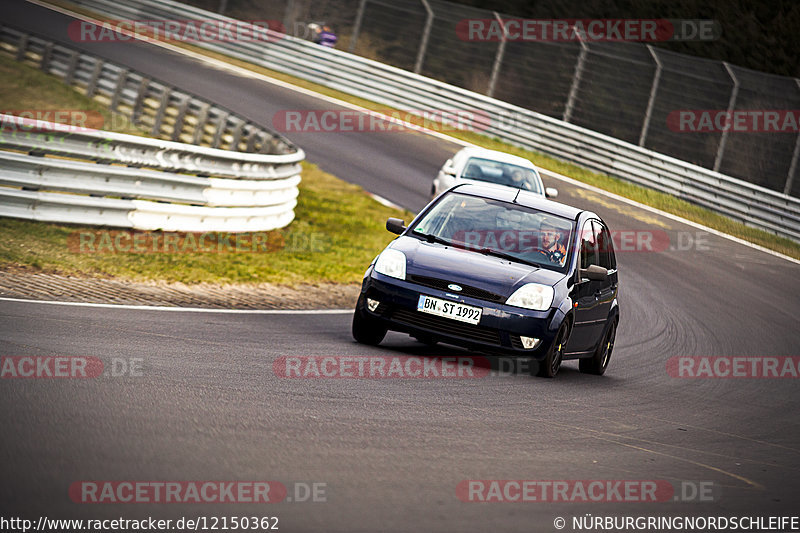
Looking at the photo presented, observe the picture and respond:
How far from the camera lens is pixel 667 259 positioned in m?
20.9

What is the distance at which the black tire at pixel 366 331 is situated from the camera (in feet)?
31.3

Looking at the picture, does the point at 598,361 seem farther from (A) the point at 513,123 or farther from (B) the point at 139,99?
(A) the point at 513,123

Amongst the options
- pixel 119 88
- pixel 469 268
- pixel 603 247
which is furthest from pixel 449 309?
pixel 119 88

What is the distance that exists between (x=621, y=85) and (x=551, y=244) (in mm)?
20405

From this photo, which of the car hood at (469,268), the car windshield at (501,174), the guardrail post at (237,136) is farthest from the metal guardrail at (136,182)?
the car hood at (469,268)

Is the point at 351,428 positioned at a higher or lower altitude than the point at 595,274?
lower

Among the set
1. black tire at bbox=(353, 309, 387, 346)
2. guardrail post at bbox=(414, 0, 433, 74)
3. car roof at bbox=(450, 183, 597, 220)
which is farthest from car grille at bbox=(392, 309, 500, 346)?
guardrail post at bbox=(414, 0, 433, 74)

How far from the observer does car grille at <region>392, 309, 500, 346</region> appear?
9.03m

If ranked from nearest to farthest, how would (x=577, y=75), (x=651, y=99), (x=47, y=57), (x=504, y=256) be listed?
(x=504, y=256), (x=47, y=57), (x=651, y=99), (x=577, y=75)

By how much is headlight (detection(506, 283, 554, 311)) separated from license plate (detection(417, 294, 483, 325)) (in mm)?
322

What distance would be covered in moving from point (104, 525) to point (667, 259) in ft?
58.8

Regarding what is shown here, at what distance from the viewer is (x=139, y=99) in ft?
81.5

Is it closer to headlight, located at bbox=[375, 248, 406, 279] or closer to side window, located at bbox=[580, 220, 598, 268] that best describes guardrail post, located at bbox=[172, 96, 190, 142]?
side window, located at bbox=[580, 220, 598, 268]

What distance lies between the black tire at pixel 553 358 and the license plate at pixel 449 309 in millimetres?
805
